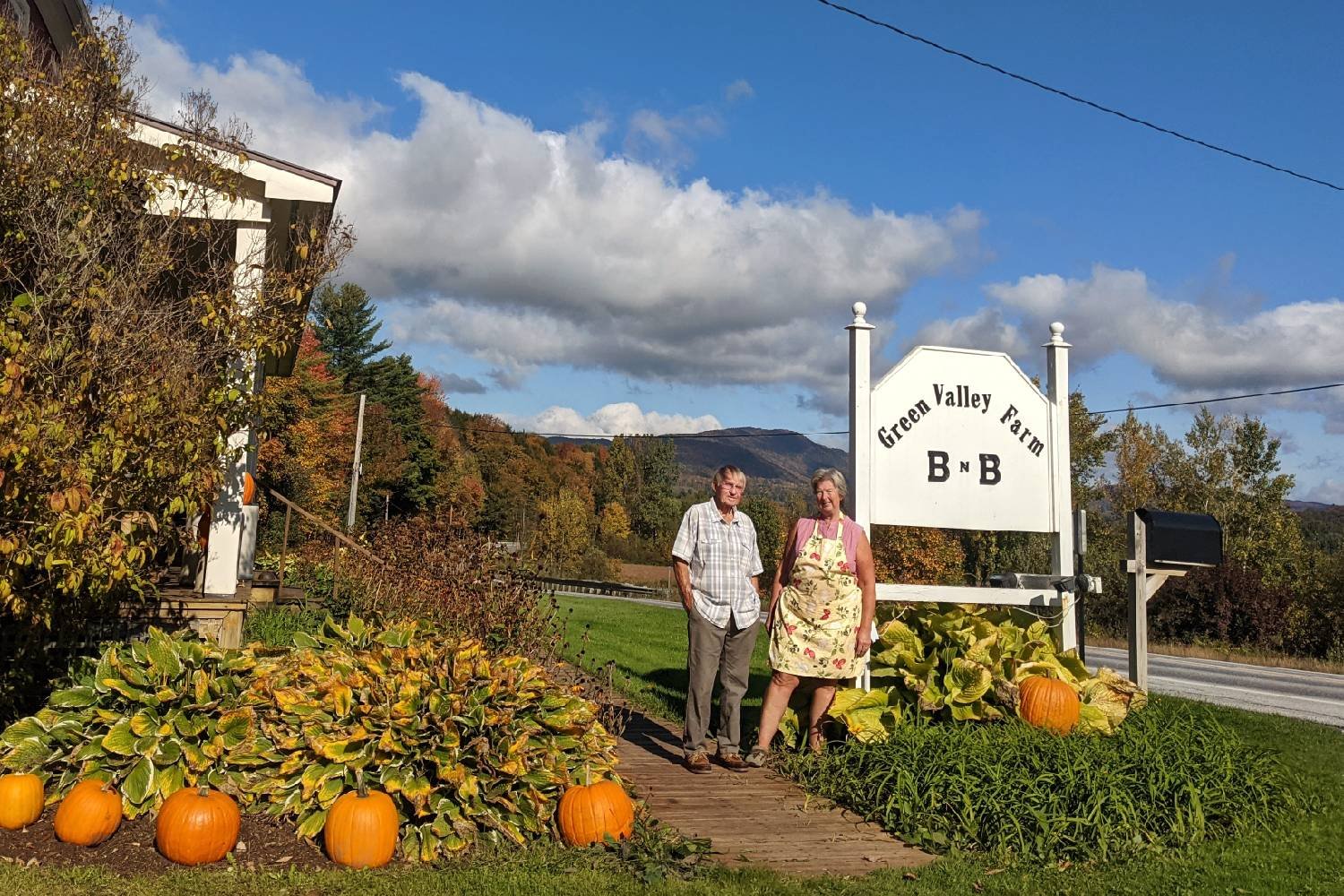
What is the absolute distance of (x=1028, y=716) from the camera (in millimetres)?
5715

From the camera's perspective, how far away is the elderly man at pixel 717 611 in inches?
230

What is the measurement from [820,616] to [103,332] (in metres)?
3.93

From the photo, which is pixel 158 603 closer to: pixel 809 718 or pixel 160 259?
pixel 160 259

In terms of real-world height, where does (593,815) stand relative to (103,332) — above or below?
below

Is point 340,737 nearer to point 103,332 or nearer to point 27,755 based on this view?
→ point 27,755

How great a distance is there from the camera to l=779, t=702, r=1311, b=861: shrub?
4598mm

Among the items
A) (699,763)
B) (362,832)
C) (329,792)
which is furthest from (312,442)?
(362,832)

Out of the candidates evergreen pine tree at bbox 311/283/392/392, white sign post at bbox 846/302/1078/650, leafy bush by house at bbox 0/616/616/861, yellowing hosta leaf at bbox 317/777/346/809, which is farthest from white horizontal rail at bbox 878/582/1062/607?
evergreen pine tree at bbox 311/283/392/392

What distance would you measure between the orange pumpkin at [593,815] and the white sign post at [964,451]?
2.65 m

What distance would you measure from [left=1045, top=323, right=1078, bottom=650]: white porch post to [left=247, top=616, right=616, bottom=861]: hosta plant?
148 inches

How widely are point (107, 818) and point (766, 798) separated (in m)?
3.08

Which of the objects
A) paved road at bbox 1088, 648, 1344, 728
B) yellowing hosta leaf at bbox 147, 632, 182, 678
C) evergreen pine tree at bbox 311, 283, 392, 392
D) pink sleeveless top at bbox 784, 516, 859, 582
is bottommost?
paved road at bbox 1088, 648, 1344, 728

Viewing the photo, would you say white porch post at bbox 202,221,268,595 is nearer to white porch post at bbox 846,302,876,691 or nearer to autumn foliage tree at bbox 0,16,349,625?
autumn foliage tree at bbox 0,16,349,625

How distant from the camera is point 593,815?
4320 millimetres
